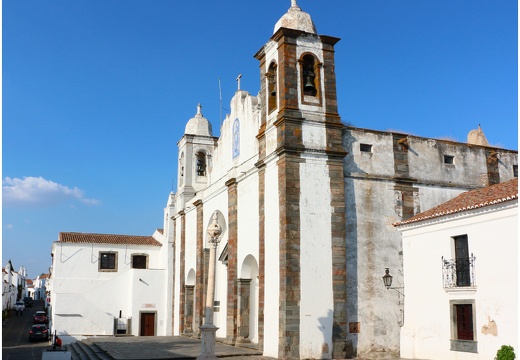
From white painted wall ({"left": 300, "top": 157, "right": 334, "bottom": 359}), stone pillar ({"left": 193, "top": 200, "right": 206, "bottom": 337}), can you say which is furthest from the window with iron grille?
stone pillar ({"left": 193, "top": 200, "right": 206, "bottom": 337})

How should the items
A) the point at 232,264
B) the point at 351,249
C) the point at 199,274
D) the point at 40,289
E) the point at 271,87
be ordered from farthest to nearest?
the point at 40,289 < the point at 199,274 < the point at 232,264 < the point at 271,87 < the point at 351,249

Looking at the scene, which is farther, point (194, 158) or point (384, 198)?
point (194, 158)

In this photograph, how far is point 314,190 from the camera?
17.8 metres

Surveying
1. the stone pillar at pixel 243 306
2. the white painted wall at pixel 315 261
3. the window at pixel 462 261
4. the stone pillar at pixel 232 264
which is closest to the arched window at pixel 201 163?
the stone pillar at pixel 232 264

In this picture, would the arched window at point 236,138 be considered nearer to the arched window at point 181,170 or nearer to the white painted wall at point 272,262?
the white painted wall at point 272,262

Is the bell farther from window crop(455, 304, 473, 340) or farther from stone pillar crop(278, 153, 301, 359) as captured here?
window crop(455, 304, 473, 340)

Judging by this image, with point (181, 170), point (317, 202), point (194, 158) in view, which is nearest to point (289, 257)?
point (317, 202)

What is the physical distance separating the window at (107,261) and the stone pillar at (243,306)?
57.4 ft

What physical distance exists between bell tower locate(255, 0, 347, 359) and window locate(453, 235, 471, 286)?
11.1 ft

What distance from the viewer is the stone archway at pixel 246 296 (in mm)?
20719

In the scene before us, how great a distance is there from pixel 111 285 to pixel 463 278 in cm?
2270

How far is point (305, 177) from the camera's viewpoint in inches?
698

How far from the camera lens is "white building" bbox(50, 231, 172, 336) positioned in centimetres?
3106

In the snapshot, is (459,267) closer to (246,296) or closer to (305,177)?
(305,177)
